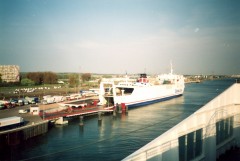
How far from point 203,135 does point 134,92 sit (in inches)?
862

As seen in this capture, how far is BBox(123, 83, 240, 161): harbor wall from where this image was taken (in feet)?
15.5

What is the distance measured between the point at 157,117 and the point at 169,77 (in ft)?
87.2

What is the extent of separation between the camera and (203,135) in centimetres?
672

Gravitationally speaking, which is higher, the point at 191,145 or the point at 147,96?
the point at 191,145

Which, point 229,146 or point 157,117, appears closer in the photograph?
point 229,146

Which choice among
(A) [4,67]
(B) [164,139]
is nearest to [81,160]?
(B) [164,139]

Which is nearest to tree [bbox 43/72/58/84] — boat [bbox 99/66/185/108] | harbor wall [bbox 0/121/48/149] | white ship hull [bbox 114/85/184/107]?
boat [bbox 99/66/185/108]

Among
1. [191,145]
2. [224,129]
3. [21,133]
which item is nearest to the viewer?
[191,145]

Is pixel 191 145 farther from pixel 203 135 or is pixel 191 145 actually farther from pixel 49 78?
pixel 49 78

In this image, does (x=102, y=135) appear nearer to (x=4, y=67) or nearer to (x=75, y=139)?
(x=75, y=139)

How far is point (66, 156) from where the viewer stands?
1197 centimetres

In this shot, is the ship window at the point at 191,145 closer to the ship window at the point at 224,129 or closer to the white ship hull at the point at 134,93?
the ship window at the point at 224,129

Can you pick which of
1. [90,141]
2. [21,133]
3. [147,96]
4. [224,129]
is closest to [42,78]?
[147,96]

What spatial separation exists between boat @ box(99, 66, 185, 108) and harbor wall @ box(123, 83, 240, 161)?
56.6 feet
